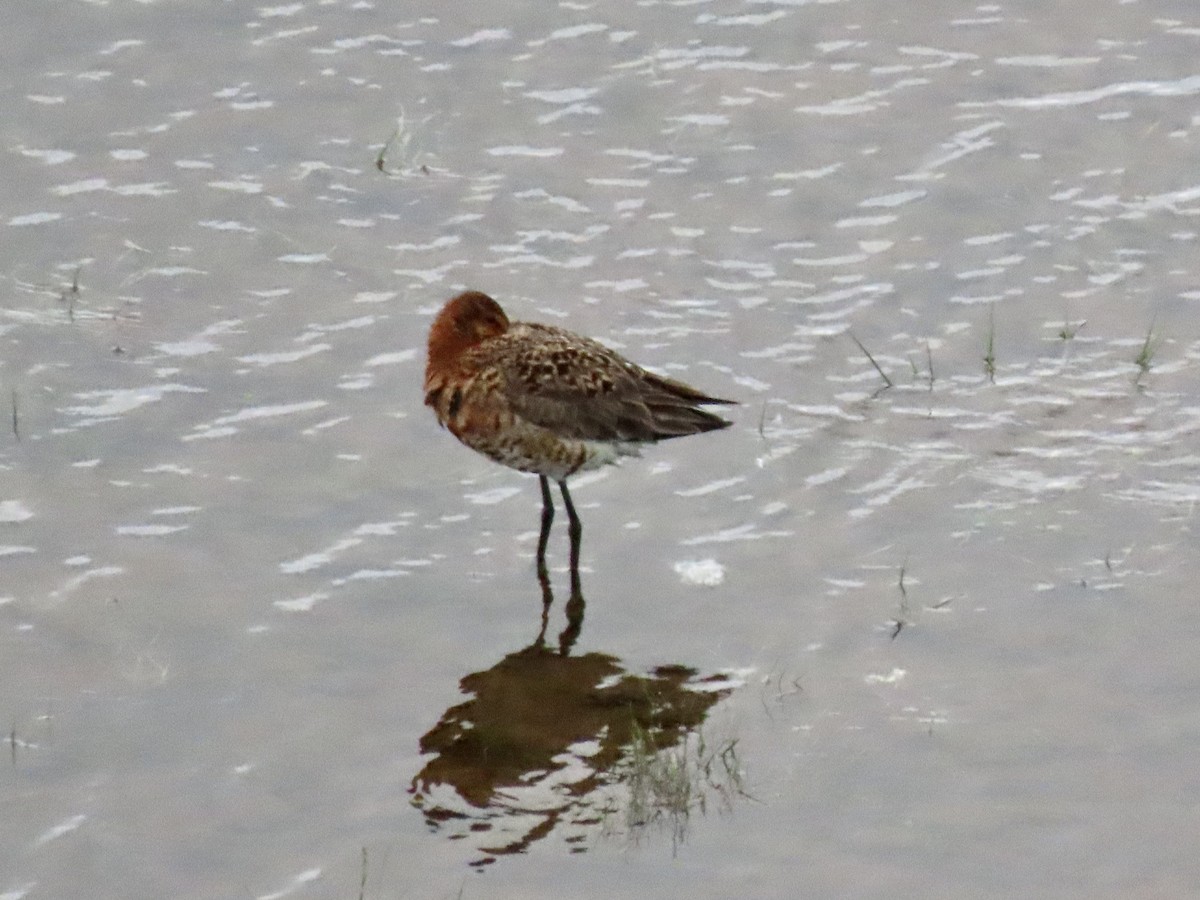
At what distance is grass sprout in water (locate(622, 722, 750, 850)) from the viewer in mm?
6742

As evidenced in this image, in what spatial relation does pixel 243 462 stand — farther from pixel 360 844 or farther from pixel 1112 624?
pixel 1112 624

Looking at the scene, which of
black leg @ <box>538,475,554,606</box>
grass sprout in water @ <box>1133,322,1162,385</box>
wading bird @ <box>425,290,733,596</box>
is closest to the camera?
Answer: black leg @ <box>538,475,554,606</box>

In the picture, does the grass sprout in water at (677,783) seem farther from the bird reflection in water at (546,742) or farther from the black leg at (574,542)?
the black leg at (574,542)

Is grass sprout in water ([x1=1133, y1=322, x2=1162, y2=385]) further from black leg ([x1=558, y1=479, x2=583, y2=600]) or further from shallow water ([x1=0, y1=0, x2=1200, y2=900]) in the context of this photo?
black leg ([x1=558, y1=479, x2=583, y2=600])

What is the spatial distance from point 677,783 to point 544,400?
7.49 feet

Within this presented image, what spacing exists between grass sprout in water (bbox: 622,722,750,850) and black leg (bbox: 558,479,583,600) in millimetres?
1204

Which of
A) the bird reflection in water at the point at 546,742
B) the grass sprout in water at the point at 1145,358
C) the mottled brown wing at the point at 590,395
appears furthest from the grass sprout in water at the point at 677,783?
the grass sprout in water at the point at 1145,358

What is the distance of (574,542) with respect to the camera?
8.45m

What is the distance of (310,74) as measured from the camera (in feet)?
40.0

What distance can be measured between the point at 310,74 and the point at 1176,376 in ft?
17.4

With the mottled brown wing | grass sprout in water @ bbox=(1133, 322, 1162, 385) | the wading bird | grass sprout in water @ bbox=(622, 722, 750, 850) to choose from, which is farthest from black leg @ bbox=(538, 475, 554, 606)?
grass sprout in water @ bbox=(1133, 322, 1162, 385)

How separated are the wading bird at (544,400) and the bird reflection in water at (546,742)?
82 cm

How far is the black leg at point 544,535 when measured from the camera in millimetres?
8276

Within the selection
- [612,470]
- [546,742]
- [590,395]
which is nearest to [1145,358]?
[612,470]
